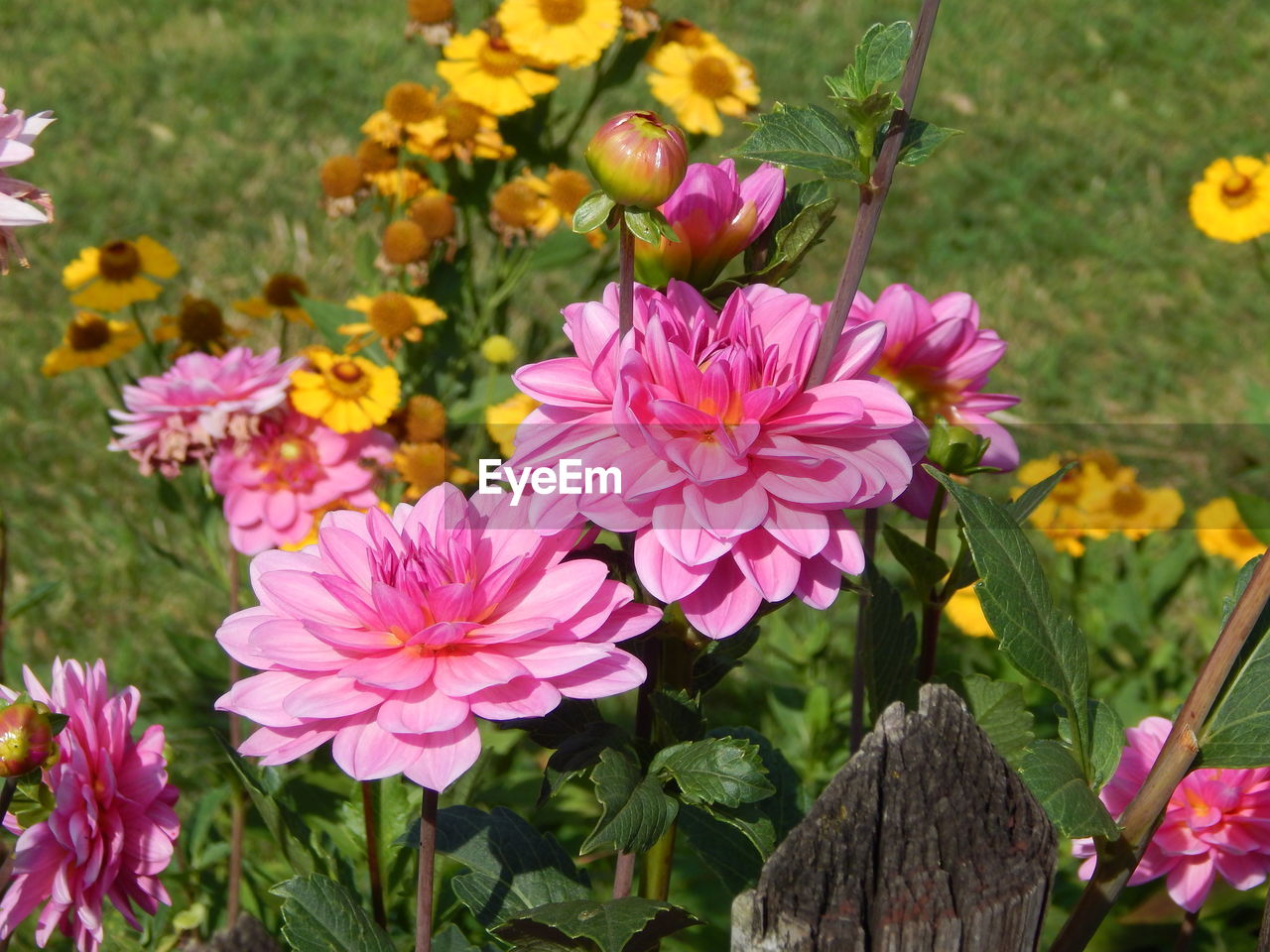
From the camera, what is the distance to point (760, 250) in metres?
0.87

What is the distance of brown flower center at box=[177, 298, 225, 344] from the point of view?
1.77 metres

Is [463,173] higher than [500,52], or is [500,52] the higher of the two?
[500,52]

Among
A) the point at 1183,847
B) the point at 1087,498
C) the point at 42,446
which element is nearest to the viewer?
the point at 1183,847

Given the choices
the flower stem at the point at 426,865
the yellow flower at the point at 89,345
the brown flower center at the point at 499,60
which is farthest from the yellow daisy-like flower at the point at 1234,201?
the flower stem at the point at 426,865

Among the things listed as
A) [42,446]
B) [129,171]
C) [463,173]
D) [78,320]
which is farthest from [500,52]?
[129,171]

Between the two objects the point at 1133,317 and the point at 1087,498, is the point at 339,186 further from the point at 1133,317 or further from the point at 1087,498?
the point at 1133,317

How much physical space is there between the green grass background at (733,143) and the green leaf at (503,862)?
1258mm

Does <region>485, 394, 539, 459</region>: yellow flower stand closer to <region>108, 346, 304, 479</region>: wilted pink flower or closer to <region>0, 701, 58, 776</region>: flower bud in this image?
<region>108, 346, 304, 479</region>: wilted pink flower

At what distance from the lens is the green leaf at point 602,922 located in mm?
757

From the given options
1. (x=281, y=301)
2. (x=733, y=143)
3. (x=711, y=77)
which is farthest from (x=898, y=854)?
(x=733, y=143)

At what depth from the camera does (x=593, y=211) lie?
0.72 metres

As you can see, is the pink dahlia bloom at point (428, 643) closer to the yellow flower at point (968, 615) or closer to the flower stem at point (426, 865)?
the flower stem at point (426, 865)

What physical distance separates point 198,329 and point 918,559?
115 cm

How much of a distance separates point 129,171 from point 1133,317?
264 cm
